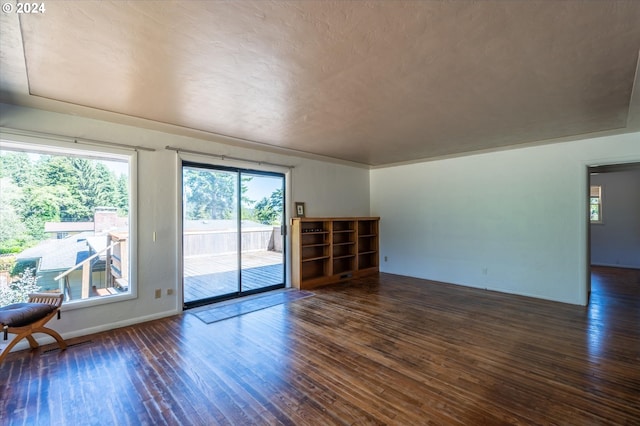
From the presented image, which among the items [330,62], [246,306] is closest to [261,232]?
[246,306]

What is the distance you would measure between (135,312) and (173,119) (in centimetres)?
252

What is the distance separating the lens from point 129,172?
12.1 ft

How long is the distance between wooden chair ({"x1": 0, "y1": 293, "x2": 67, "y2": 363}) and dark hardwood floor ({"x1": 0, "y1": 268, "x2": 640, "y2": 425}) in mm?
176

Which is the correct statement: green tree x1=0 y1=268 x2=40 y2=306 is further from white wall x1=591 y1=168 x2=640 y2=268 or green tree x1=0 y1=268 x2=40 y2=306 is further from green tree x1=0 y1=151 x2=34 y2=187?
white wall x1=591 y1=168 x2=640 y2=268

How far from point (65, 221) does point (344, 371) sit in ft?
11.7

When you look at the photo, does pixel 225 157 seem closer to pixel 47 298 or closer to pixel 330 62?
pixel 47 298

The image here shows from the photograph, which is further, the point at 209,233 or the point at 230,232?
the point at 230,232

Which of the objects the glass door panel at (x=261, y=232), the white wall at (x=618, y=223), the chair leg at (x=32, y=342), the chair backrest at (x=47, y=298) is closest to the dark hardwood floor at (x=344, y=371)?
the chair leg at (x=32, y=342)

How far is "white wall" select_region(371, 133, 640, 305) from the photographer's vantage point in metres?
4.44

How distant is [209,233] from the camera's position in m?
4.55

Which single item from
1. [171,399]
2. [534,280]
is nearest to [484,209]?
[534,280]

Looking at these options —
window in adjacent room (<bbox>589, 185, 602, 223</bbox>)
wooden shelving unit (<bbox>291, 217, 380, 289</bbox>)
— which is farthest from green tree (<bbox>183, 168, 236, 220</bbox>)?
window in adjacent room (<bbox>589, 185, 602, 223</bbox>)

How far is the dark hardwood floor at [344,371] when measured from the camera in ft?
6.61

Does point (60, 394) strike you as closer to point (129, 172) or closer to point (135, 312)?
point (135, 312)
